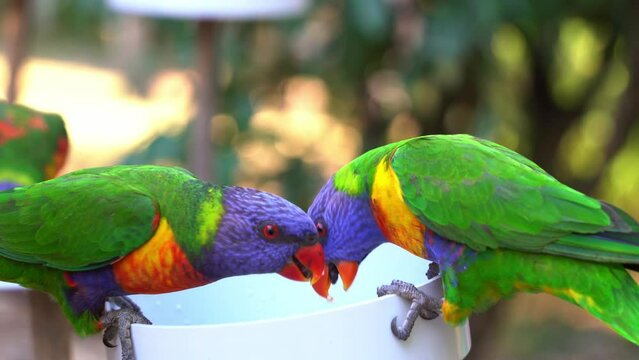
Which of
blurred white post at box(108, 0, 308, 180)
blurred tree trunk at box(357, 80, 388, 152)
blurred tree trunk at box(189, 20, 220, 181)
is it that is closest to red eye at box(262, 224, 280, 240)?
blurred white post at box(108, 0, 308, 180)

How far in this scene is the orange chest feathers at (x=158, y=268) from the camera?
1.11 metres

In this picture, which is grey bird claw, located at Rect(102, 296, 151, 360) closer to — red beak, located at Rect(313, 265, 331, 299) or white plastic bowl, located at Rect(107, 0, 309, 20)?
red beak, located at Rect(313, 265, 331, 299)

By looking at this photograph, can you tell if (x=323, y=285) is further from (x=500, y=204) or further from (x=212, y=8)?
(x=212, y=8)

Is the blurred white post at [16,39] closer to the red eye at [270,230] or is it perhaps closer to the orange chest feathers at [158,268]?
the orange chest feathers at [158,268]

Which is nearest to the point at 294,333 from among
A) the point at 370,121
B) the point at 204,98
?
the point at 204,98

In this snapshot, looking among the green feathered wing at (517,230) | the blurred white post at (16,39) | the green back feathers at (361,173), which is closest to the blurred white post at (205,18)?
the blurred white post at (16,39)

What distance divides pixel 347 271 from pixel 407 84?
3.93ft

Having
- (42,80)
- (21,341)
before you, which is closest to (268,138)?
(21,341)

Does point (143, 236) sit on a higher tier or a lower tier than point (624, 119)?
higher

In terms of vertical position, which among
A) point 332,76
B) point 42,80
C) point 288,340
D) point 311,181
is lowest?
point 42,80

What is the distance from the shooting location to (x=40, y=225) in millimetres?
1119

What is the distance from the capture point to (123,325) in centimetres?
100

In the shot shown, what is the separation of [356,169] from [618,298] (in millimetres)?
410

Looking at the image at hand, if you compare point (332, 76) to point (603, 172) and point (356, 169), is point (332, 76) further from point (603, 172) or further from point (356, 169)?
point (356, 169)
